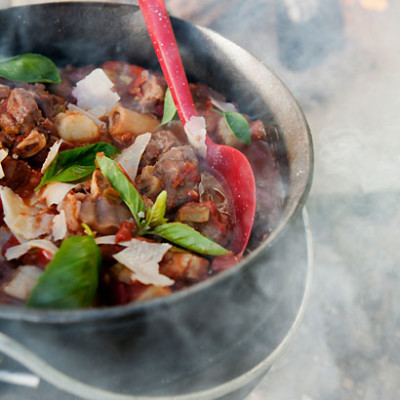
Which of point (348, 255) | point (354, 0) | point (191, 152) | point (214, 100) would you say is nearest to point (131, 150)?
point (191, 152)

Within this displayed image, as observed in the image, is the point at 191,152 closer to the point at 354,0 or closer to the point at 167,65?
the point at 167,65

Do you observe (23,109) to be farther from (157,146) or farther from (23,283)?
(23,283)

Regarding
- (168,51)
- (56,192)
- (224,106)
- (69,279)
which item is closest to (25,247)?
(56,192)

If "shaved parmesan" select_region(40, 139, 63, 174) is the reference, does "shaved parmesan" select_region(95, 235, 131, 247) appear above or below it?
below

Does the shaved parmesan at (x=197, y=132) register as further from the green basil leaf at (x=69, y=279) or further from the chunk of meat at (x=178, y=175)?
the green basil leaf at (x=69, y=279)

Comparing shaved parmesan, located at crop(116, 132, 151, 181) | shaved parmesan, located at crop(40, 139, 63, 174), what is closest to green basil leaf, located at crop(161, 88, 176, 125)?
shaved parmesan, located at crop(116, 132, 151, 181)

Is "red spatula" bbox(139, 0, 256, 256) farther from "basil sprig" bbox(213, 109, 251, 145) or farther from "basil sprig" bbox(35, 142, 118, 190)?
"basil sprig" bbox(35, 142, 118, 190)
